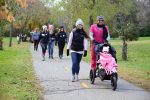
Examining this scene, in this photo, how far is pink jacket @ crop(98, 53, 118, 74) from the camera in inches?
554

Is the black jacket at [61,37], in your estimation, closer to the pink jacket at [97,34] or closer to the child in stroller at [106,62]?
the pink jacket at [97,34]

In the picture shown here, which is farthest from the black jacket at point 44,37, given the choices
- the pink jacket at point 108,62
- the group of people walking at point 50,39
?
the pink jacket at point 108,62

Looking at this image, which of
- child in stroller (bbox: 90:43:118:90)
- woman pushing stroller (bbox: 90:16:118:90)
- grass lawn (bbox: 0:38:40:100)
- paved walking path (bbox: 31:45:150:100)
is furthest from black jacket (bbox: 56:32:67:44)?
child in stroller (bbox: 90:43:118:90)

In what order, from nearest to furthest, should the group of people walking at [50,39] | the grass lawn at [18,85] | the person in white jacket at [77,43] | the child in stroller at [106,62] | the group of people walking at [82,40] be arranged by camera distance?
the grass lawn at [18,85], the child in stroller at [106,62], the group of people walking at [82,40], the person in white jacket at [77,43], the group of people walking at [50,39]

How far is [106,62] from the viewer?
14.3 meters

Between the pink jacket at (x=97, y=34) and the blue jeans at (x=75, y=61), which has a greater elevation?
the pink jacket at (x=97, y=34)

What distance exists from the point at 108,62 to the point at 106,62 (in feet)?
0.25

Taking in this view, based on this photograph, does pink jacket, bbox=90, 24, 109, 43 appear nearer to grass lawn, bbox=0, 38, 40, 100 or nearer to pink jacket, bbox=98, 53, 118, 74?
pink jacket, bbox=98, 53, 118, 74

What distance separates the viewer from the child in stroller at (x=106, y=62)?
1406 centimetres

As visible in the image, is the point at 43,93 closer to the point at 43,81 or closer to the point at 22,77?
the point at 43,81

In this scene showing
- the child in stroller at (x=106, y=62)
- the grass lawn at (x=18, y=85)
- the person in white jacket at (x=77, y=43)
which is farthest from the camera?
the person in white jacket at (x=77, y=43)

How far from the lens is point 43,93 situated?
13.1 m

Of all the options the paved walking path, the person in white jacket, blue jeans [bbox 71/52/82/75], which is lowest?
the paved walking path

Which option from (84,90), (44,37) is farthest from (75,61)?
(44,37)
